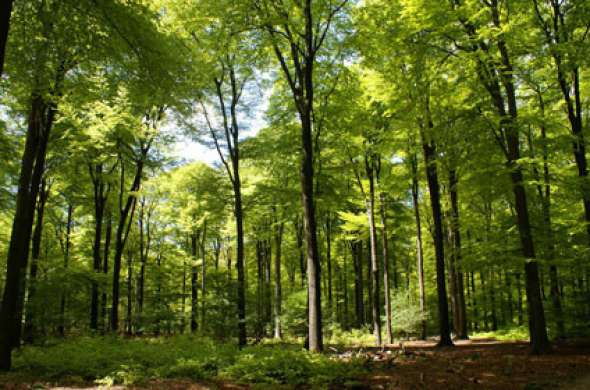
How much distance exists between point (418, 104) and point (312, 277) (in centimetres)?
762

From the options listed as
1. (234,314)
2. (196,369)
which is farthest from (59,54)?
(234,314)

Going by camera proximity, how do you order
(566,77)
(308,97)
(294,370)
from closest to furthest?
1. (294,370)
2. (308,97)
3. (566,77)

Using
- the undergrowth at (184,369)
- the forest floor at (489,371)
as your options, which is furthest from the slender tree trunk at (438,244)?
the undergrowth at (184,369)

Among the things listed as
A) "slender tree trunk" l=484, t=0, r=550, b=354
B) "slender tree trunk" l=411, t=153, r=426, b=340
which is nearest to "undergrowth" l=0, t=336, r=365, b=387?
"slender tree trunk" l=484, t=0, r=550, b=354

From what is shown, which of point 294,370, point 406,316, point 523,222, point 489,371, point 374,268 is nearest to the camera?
point 294,370

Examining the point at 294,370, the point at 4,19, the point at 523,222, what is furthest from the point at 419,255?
the point at 4,19

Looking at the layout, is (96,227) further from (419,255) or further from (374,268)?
(419,255)

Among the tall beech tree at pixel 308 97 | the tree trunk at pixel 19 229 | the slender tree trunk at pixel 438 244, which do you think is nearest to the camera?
the tree trunk at pixel 19 229

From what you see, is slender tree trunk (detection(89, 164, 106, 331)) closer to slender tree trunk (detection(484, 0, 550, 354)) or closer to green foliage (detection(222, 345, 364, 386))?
green foliage (detection(222, 345, 364, 386))

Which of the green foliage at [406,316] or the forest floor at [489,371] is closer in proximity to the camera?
the forest floor at [489,371]

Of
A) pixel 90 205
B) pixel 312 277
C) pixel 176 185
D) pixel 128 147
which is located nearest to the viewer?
pixel 312 277

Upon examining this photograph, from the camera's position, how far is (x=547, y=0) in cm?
1301

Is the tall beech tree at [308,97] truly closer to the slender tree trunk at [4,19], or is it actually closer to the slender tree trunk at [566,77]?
the slender tree trunk at [566,77]

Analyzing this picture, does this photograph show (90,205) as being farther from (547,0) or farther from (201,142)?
(547,0)
